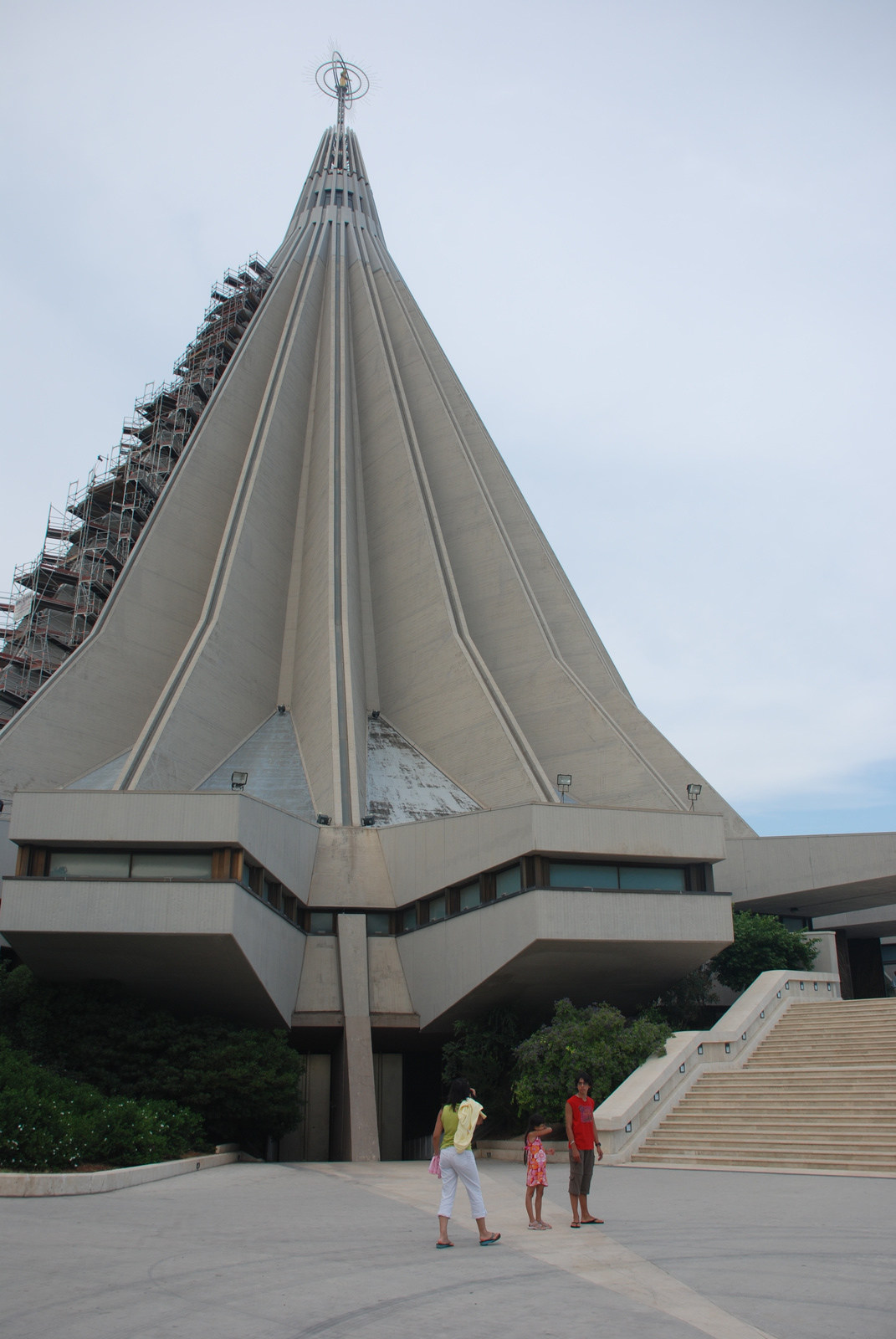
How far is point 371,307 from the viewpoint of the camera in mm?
39000

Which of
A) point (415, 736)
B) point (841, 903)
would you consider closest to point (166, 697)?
point (415, 736)

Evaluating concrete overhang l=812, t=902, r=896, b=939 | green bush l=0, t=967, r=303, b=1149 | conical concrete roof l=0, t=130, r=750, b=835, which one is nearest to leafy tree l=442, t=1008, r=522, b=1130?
green bush l=0, t=967, r=303, b=1149

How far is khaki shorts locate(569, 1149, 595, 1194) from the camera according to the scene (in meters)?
6.91

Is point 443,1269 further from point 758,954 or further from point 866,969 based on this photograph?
point 866,969

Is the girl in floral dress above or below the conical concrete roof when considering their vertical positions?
below

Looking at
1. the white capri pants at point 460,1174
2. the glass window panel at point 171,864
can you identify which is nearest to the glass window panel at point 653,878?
the glass window panel at point 171,864

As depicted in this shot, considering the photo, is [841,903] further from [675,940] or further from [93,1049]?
[93,1049]

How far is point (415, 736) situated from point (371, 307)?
66.8ft

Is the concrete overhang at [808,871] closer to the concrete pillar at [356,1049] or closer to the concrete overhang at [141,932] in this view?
the concrete pillar at [356,1049]

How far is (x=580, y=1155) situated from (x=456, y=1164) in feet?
3.98

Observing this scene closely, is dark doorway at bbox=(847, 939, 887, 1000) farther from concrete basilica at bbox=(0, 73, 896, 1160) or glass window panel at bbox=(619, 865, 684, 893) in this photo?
glass window panel at bbox=(619, 865, 684, 893)

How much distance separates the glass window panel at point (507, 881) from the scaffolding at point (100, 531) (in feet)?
60.3

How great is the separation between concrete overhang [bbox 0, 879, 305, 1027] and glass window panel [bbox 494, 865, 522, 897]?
12.1 ft

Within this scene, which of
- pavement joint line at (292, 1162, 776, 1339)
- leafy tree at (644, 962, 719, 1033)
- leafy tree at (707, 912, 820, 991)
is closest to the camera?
pavement joint line at (292, 1162, 776, 1339)
